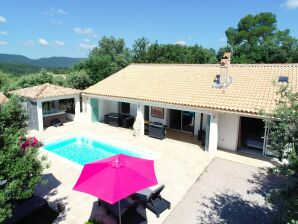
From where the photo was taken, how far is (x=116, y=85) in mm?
23844

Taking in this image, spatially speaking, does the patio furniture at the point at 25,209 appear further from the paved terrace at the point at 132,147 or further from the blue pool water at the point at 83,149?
the blue pool water at the point at 83,149

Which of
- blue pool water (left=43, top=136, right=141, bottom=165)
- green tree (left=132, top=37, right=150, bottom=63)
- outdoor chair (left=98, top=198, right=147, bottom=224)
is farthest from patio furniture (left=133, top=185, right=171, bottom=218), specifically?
green tree (left=132, top=37, right=150, bottom=63)

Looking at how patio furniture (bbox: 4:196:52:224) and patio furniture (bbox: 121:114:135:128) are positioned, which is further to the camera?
patio furniture (bbox: 121:114:135:128)

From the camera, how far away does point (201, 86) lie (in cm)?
1952

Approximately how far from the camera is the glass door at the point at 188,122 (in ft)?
70.2

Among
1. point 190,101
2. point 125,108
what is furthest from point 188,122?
point 125,108

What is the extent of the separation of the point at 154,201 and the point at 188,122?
12945 mm

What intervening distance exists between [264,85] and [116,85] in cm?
1398

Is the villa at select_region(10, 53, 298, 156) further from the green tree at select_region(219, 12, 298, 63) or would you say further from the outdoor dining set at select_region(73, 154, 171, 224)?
the green tree at select_region(219, 12, 298, 63)

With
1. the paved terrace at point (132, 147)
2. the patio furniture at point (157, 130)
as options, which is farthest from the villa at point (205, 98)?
the paved terrace at point (132, 147)

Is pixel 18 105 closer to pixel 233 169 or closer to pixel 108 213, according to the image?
pixel 108 213

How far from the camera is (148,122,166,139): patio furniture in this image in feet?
64.1

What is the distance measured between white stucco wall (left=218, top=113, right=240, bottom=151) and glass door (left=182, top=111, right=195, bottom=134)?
4.27 metres

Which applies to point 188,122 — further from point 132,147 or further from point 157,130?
point 132,147
